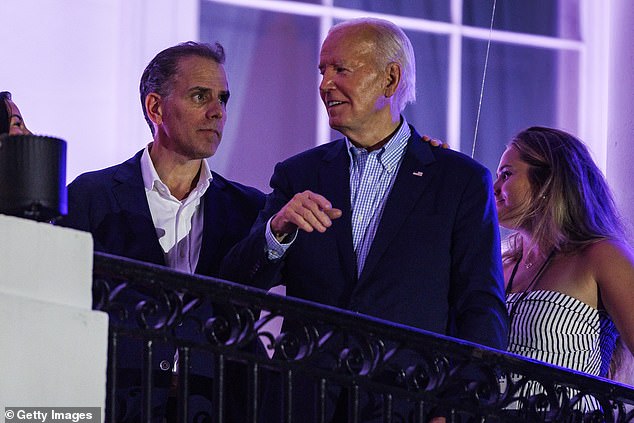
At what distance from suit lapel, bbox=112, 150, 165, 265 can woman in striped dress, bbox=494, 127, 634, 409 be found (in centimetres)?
126

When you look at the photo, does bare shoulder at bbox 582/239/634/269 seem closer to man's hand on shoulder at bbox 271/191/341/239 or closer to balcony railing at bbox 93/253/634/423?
balcony railing at bbox 93/253/634/423

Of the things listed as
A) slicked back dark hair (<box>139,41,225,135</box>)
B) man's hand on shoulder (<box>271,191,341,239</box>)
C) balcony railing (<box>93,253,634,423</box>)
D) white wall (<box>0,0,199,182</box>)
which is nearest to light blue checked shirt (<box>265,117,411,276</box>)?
balcony railing (<box>93,253,634,423</box>)

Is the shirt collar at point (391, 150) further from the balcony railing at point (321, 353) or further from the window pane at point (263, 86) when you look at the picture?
the window pane at point (263, 86)

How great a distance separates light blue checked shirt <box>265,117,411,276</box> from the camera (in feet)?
12.4

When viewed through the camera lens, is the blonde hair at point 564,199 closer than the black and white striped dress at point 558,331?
No

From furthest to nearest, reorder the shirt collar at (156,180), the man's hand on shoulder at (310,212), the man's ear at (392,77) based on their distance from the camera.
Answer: the shirt collar at (156,180)
the man's ear at (392,77)
the man's hand on shoulder at (310,212)

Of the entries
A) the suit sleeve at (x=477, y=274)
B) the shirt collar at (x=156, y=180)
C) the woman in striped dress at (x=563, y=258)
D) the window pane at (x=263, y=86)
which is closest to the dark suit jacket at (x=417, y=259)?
the suit sleeve at (x=477, y=274)

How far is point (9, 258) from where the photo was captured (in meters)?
2.79

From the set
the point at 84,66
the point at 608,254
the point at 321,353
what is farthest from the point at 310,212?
the point at 84,66

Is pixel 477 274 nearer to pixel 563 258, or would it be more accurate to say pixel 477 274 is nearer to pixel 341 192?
pixel 341 192

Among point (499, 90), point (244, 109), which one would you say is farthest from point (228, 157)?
point (499, 90)

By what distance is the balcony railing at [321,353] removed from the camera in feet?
9.57

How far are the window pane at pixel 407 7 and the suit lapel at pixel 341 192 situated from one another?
2.70 meters

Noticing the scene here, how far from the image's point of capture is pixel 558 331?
4.18m
